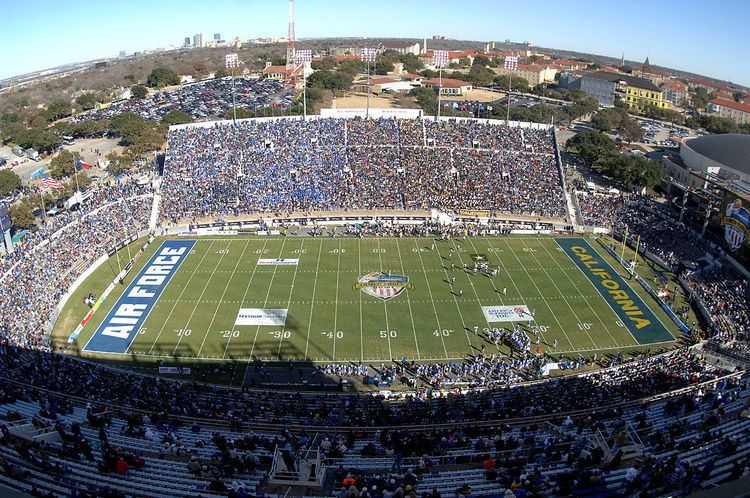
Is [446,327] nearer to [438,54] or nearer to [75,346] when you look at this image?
[75,346]

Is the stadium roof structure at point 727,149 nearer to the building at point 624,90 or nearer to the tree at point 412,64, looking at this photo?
the building at point 624,90

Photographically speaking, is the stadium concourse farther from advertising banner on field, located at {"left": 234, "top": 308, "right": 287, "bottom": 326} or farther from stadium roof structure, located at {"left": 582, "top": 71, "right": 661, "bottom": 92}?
stadium roof structure, located at {"left": 582, "top": 71, "right": 661, "bottom": 92}

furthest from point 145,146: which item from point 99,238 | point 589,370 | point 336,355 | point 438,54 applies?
point 589,370

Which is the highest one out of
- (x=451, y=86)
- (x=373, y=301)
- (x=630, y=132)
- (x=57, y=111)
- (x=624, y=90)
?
(x=624, y=90)

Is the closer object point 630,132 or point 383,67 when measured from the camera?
point 630,132

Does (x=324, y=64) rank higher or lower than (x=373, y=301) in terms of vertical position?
higher

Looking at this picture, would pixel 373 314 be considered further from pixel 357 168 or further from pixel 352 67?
pixel 352 67

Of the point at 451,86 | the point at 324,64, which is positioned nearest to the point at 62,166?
the point at 451,86
